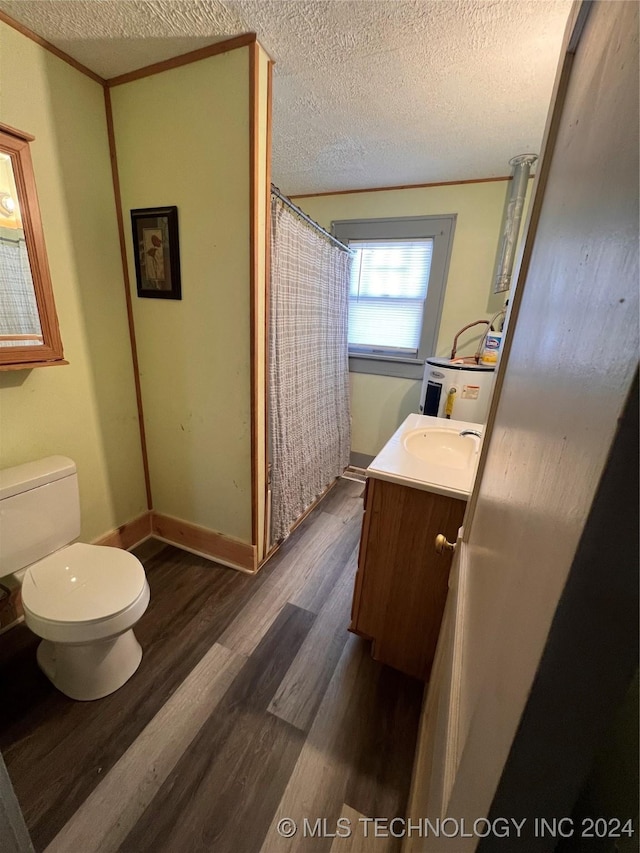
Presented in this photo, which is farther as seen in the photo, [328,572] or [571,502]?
[328,572]

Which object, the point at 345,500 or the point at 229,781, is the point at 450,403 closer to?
the point at 345,500

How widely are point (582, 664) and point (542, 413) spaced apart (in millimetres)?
215

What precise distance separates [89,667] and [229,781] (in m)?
0.64

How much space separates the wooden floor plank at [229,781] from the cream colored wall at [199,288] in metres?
0.78

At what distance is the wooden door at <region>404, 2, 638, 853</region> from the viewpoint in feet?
0.66

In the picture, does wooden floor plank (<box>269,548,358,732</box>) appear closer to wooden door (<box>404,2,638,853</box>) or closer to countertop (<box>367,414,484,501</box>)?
countertop (<box>367,414,484,501</box>)

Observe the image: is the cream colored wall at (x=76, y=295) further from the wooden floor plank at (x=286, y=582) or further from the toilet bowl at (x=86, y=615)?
the wooden floor plank at (x=286, y=582)

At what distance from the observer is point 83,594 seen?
47.5 inches

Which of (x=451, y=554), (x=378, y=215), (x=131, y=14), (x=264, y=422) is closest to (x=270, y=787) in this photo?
(x=451, y=554)

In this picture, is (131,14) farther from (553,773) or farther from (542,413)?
(553,773)

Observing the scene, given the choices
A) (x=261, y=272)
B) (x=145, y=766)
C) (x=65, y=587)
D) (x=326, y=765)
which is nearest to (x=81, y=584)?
(x=65, y=587)

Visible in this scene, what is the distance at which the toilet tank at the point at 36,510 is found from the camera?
4.15 feet

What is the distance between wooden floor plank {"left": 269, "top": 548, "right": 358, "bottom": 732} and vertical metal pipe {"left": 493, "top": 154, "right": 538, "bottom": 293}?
6.79 feet

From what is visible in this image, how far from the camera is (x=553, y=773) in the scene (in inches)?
10.1
